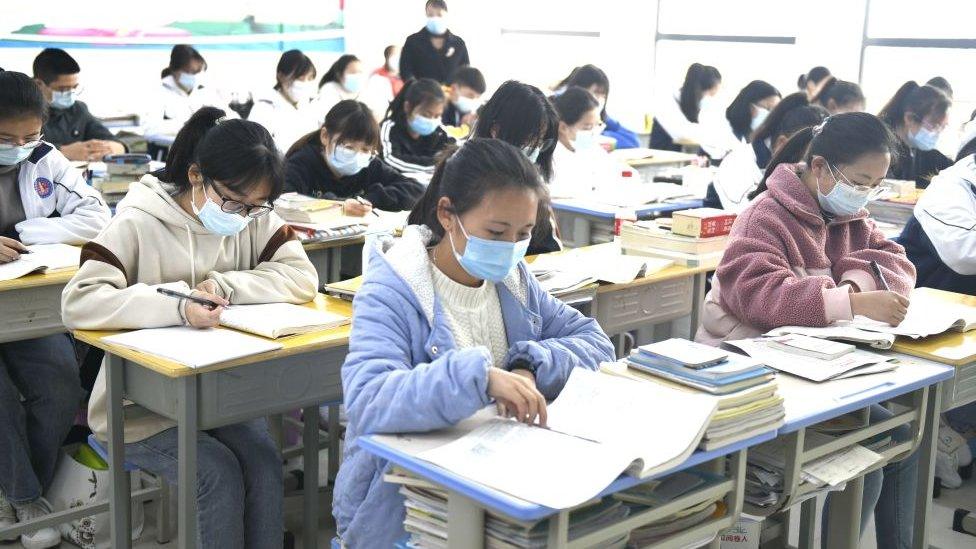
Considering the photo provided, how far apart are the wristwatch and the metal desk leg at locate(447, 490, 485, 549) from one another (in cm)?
37

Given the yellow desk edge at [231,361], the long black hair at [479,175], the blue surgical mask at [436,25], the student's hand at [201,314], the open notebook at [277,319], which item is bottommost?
the yellow desk edge at [231,361]

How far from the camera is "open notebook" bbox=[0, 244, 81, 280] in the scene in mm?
2791

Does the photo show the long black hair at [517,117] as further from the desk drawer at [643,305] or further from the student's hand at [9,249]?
the student's hand at [9,249]

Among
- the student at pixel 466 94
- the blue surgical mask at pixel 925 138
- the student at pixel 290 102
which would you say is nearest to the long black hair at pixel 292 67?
the student at pixel 290 102

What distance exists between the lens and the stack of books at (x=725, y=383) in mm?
1805

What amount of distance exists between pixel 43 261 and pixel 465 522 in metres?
1.79

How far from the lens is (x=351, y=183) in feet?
14.4

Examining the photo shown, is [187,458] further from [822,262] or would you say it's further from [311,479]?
[822,262]

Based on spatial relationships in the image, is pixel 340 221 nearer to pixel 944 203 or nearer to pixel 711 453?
pixel 944 203

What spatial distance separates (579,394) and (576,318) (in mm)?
314

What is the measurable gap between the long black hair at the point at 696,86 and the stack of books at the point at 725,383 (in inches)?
266

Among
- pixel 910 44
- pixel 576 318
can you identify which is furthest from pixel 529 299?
pixel 910 44

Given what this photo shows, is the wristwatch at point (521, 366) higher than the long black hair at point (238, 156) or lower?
lower

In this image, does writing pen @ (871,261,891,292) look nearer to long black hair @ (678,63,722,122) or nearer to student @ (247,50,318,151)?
student @ (247,50,318,151)
